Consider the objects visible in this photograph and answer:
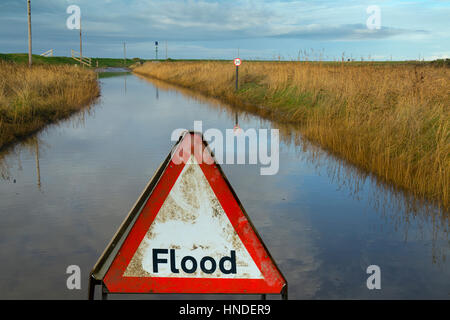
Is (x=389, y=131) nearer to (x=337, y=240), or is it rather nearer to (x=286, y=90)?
(x=337, y=240)

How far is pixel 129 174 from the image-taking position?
7906 millimetres

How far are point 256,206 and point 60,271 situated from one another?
9.24 feet

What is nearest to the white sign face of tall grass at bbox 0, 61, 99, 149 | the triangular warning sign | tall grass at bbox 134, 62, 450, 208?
the triangular warning sign

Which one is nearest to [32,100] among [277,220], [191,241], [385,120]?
[385,120]

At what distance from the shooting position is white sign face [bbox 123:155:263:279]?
276 cm

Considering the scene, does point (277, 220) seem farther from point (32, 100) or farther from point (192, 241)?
point (32, 100)

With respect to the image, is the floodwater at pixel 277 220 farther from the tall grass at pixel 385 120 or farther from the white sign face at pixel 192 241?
the white sign face at pixel 192 241

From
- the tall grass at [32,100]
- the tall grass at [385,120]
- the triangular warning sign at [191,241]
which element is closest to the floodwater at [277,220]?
the tall grass at [385,120]

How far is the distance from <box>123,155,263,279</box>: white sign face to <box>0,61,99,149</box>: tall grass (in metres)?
8.86

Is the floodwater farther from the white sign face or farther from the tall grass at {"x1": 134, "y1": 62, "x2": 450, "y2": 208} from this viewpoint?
the white sign face

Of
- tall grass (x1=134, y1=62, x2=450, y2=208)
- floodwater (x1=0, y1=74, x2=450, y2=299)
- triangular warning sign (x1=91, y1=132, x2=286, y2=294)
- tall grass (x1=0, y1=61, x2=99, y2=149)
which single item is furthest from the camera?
tall grass (x1=0, y1=61, x2=99, y2=149)

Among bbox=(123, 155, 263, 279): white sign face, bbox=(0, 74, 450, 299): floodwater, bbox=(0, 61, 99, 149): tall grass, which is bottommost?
bbox=(0, 74, 450, 299): floodwater

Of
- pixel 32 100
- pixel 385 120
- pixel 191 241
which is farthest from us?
pixel 32 100

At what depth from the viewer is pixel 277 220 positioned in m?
5.66
